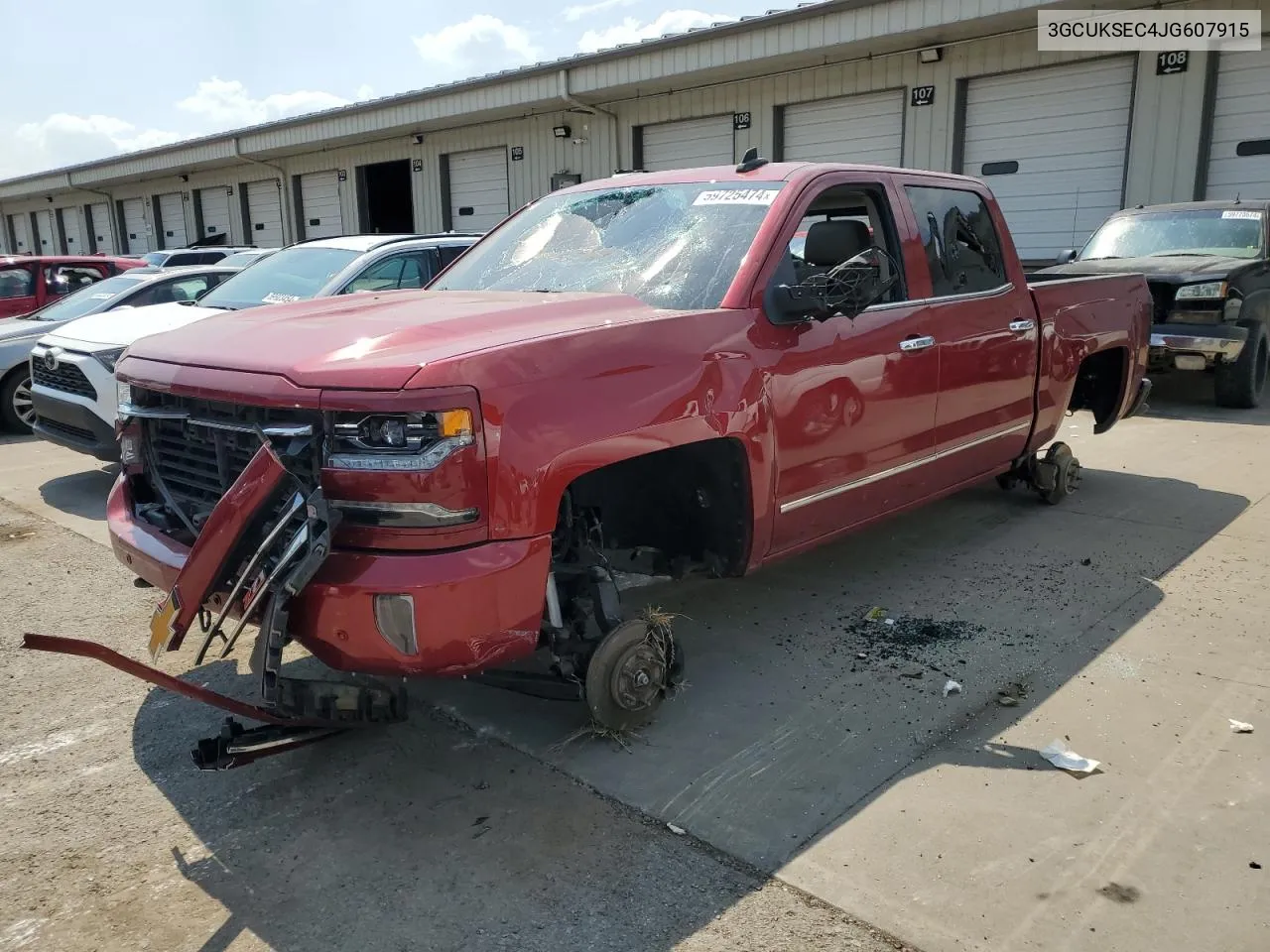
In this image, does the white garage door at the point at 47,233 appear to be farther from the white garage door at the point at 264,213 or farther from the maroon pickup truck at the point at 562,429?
the maroon pickup truck at the point at 562,429

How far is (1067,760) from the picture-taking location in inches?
127

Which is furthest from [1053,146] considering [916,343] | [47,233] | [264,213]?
[47,233]

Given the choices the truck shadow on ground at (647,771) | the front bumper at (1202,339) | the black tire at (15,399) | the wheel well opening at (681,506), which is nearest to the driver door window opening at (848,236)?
the wheel well opening at (681,506)

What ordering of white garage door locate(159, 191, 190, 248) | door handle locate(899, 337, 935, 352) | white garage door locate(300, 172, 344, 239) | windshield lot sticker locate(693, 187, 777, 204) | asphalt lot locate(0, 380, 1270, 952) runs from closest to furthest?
asphalt lot locate(0, 380, 1270, 952) < windshield lot sticker locate(693, 187, 777, 204) < door handle locate(899, 337, 935, 352) < white garage door locate(300, 172, 344, 239) < white garage door locate(159, 191, 190, 248)

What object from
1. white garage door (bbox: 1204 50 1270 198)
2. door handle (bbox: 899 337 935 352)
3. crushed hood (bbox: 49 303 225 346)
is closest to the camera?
door handle (bbox: 899 337 935 352)

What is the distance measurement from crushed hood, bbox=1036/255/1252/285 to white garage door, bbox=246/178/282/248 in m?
21.9

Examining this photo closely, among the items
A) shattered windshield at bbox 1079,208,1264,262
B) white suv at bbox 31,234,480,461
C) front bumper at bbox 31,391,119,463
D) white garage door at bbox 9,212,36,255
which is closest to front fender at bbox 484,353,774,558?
white suv at bbox 31,234,480,461

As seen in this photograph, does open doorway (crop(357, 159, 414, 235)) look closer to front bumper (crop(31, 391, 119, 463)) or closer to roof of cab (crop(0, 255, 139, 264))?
roof of cab (crop(0, 255, 139, 264))

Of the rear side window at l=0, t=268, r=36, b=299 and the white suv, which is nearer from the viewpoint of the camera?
the white suv

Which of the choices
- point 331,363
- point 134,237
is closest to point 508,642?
point 331,363

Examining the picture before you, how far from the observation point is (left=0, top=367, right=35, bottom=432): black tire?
9.61m

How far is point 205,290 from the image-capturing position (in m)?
10.0

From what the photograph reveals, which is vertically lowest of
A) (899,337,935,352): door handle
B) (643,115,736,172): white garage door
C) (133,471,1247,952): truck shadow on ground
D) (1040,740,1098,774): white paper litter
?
(133,471,1247,952): truck shadow on ground

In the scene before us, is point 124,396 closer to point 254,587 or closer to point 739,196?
point 254,587
